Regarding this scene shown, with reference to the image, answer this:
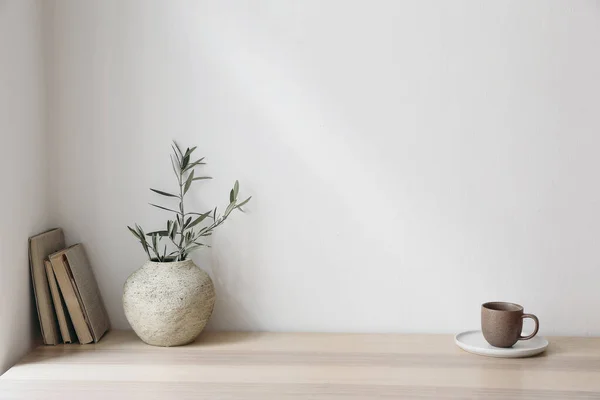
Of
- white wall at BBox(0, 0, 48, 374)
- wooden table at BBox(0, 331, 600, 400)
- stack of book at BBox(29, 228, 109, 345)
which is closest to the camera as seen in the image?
wooden table at BBox(0, 331, 600, 400)

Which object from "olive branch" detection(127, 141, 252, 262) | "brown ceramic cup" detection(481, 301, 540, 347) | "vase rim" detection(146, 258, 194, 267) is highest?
"olive branch" detection(127, 141, 252, 262)

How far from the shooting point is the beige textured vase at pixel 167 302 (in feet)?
4.24

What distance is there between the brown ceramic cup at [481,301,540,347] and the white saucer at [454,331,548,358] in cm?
2

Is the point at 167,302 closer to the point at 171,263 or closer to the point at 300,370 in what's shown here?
the point at 171,263

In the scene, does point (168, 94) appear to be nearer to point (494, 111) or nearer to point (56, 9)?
point (56, 9)

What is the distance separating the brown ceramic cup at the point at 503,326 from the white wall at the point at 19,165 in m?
0.91

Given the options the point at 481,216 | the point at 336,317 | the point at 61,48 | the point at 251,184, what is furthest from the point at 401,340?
the point at 61,48

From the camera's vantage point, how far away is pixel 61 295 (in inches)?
53.1

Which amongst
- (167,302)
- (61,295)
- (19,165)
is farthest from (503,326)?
(19,165)

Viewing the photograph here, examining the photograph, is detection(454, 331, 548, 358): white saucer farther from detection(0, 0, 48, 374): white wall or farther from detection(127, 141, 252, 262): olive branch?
detection(0, 0, 48, 374): white wall

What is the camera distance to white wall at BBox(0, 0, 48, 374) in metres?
1.22

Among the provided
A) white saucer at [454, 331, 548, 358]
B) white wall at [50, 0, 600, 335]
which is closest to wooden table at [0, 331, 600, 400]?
white saucer at [454, 331, 548, 358]

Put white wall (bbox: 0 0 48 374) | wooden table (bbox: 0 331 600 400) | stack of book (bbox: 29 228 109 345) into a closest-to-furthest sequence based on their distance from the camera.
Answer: wooden table (bbox: 0 331 600 400) < white wall (bbox: 0 0 48 374) < stack of book (bbox: 29 228 109 345)

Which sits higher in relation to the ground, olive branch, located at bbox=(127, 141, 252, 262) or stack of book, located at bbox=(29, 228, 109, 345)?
olive branch, located at bbox=(127, 141, 252, 262)
